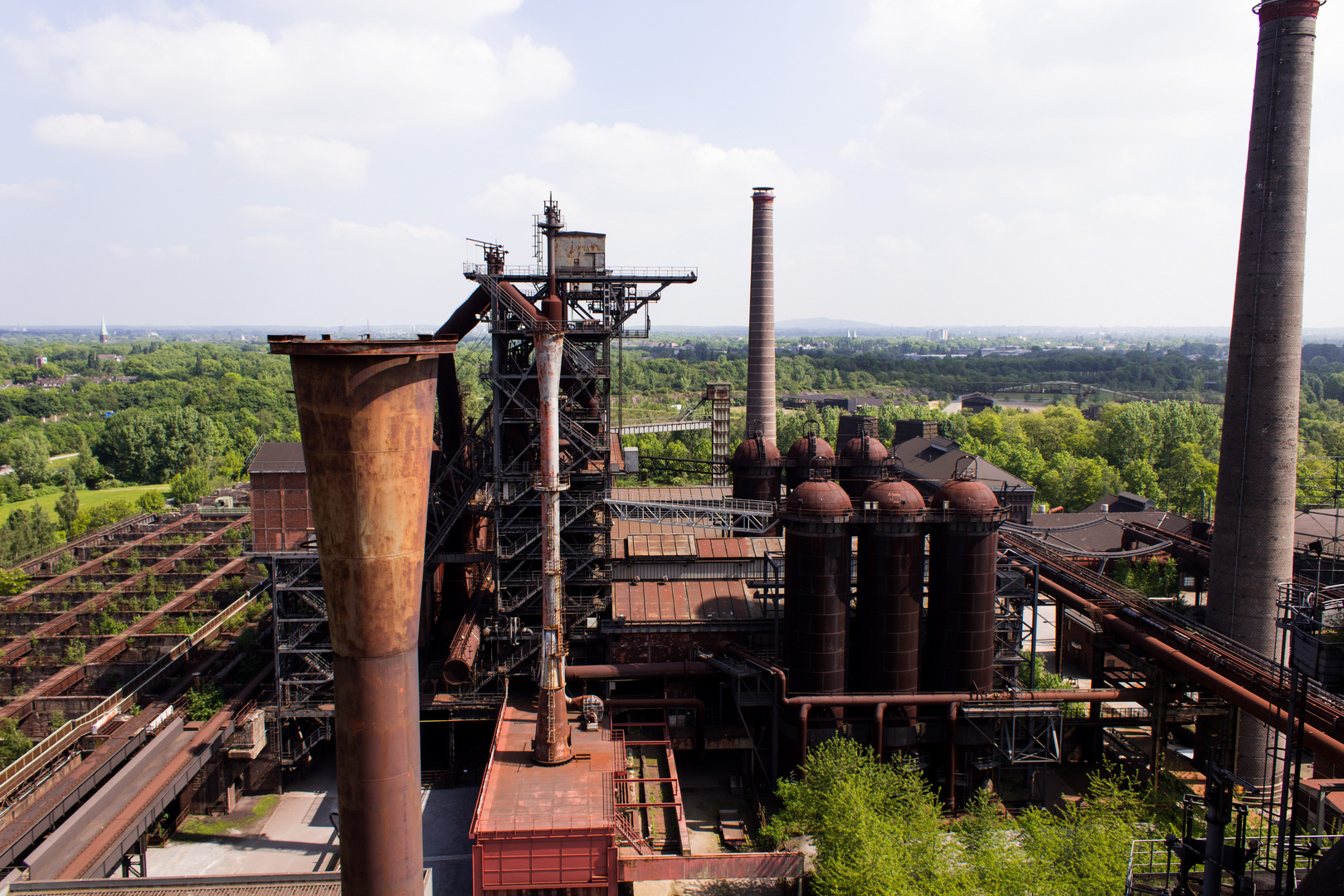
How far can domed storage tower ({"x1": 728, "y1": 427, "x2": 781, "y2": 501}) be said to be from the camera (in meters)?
37.7

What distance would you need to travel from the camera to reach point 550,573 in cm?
2205

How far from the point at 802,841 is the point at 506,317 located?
18509mm

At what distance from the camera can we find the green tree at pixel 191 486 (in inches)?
2753

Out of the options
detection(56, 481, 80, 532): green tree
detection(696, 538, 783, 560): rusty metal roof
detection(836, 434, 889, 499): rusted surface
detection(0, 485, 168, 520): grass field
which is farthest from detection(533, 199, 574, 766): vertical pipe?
detection(0, 485, 168, 520): grass field

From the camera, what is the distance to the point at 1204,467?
6162 centimetres

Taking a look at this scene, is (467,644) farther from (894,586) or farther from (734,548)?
(894,586)

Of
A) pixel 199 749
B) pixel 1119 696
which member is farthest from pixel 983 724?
pixel 199 749

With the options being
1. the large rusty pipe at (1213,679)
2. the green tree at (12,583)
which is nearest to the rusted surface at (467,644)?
the large rusty pipe at (1213,679)

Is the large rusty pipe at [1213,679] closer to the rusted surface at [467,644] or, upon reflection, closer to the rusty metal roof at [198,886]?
the rusted surface at [467,644]

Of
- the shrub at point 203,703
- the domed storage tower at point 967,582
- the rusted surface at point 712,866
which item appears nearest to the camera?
the rusted surface at point 712,866

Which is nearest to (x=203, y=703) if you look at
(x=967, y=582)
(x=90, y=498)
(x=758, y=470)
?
(x=758, y=470)

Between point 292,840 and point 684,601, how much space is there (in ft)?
46.5

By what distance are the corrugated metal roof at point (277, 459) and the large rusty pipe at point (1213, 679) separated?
2694 cm

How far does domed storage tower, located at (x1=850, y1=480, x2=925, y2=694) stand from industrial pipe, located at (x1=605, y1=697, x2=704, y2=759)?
18.5ft
